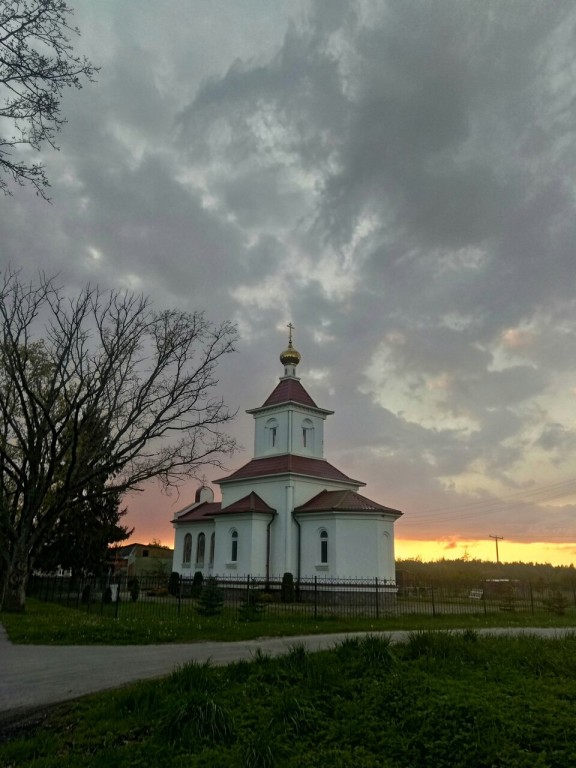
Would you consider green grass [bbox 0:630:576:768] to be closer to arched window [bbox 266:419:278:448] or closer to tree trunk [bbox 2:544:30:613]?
tree trunk [bbox 2:544:30:613]

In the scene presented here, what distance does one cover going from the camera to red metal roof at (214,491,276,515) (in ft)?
100

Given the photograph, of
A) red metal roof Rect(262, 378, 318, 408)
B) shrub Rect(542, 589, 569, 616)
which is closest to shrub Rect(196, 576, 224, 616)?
shrub Rect(542, 589, 569, 616)

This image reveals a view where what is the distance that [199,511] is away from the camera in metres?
38.8

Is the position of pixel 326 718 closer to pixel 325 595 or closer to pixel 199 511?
pixel 325 595

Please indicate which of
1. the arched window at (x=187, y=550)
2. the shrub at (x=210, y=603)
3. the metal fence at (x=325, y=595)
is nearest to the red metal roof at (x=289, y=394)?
the arched window at (x=187, y=550)

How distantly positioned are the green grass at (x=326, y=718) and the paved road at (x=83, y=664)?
2.33 ft

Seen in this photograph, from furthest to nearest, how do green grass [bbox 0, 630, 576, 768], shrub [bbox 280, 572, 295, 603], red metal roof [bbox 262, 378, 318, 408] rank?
red metal roof [bbox 262, 378, 318, 408], shrub [bbox 280, 572, 295, 603], green grass [bbox 0, 630, 576, 768]

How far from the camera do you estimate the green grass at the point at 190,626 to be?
40.4 feet

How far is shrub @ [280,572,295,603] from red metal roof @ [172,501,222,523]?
9587 mm

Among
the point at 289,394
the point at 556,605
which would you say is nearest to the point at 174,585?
the point at 289,394

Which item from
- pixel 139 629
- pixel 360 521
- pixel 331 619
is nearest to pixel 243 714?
pixel 139 629

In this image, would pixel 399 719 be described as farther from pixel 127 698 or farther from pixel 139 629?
pixel 139 629

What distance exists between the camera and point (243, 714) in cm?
618

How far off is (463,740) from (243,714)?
2.30 m
